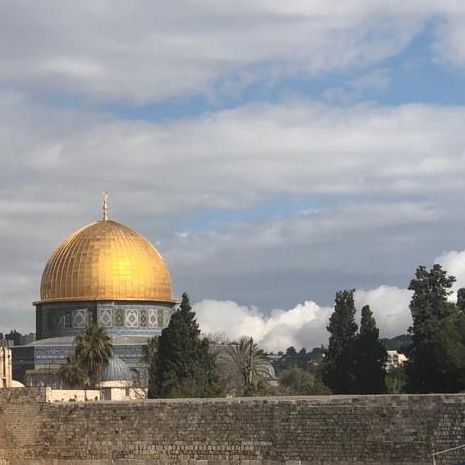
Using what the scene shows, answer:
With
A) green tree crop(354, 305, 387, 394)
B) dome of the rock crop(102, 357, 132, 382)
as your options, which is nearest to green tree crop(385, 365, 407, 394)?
green tree crop(354, 305, 387, 394)

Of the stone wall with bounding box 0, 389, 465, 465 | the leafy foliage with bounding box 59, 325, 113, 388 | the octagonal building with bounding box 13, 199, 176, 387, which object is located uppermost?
the octagonal building with bounding box 13, 199, 176, 387

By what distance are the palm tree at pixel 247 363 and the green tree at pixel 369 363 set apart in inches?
257

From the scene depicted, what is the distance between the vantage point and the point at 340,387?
36.4 metres

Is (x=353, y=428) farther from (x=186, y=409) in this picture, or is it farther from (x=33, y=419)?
(x=33, y=419)

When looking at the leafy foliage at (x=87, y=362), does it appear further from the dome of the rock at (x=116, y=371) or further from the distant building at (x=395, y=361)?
the distant building at (x=395, y=361)

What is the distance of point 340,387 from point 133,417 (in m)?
10.5

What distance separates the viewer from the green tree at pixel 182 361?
36.2m

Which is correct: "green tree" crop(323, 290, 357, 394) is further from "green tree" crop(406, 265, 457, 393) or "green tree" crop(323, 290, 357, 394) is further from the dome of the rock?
the dome of the rock

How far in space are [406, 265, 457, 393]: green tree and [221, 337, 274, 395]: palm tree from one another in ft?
26.8

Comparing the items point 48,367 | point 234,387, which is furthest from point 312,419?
point 48,367

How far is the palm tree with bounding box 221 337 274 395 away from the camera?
151 feet

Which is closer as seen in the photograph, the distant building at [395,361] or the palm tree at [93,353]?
the distant building at [395,361]

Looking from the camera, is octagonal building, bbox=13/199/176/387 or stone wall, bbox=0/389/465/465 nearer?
stone wall, bbox=0/389/465/465

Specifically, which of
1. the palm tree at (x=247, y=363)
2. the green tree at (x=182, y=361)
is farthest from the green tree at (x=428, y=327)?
the palm tree at (x=247, y=363)
